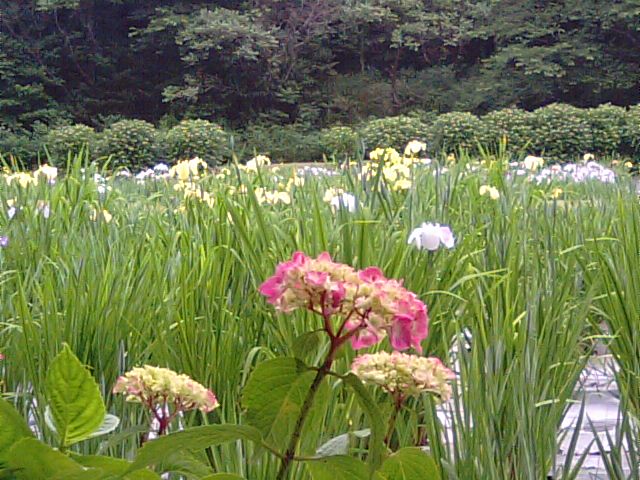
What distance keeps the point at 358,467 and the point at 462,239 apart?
1.33 metres

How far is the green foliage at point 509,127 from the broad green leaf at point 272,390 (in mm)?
11465

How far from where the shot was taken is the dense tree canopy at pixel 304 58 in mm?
16016

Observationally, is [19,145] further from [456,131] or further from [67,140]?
[456,131]

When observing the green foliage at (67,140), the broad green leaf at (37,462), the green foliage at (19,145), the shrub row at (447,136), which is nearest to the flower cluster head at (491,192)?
the broad green leaf at (37,462)

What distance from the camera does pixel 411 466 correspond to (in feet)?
1.57

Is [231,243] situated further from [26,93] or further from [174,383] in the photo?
[26,93]

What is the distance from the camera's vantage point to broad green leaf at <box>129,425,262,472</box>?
420mm

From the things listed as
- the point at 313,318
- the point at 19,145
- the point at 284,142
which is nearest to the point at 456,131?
the point at 284,142

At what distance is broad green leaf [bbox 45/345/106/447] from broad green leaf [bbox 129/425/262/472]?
54mm

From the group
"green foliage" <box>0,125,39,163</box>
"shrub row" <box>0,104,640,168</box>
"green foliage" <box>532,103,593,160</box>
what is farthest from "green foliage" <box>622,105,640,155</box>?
"green foliage" <box>0,125,39,163</box>

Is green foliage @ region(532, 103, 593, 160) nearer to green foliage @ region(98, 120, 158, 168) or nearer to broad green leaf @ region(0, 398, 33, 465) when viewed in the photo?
green foliage @ region(98, 120, 158, 168)

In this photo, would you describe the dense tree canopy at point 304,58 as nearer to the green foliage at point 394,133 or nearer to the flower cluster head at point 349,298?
the green foliage at point 394,133

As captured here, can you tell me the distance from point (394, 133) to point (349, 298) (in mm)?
12058

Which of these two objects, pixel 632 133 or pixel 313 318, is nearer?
pixel 313 318
